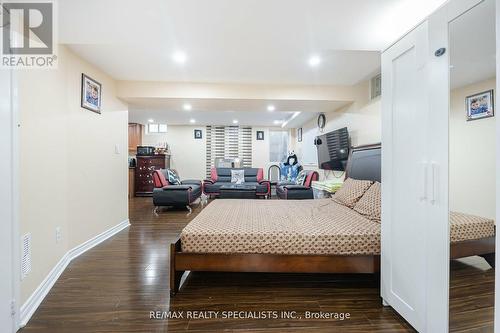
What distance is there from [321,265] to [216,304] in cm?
86

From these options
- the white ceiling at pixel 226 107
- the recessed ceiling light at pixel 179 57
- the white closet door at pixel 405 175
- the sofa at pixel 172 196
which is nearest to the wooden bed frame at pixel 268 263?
the white closet door at pixel 405 175

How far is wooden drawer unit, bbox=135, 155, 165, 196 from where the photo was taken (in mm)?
6492

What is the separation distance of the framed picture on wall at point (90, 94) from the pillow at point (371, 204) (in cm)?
333

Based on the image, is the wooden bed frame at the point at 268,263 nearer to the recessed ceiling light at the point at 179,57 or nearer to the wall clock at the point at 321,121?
the recessed ceiling light at the point at 179,57

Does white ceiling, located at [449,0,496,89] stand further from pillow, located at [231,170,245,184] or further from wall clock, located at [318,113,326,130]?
pillow, located at [231,170,245,184]

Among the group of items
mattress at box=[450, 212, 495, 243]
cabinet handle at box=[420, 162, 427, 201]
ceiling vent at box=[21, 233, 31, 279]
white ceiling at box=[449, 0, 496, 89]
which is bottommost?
ceiling vent at box=[21, 233, 31, 279]

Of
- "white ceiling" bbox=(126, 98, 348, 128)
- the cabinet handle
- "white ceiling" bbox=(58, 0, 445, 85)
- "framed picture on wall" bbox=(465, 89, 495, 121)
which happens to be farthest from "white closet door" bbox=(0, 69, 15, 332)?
"framed picture on wall" bbox=(465, 89, 495, 121)

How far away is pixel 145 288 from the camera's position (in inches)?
73.2

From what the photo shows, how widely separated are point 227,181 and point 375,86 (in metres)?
4.52

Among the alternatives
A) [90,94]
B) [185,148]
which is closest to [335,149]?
[90,94]

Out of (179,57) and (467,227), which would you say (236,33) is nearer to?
(179,57)

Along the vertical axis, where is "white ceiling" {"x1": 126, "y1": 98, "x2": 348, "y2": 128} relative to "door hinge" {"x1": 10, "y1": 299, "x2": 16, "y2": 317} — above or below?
above

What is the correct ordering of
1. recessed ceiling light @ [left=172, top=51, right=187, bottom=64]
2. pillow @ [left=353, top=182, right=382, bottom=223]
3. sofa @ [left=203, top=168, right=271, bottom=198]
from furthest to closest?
1. sofa @ [left=203, top=168, right=271, bottom=198]
2. recessed ceiling light @ [left=172, top=51, right=187, bottom=64]
3. pillow @ [left=353, top=182, right=382, bottom=223]

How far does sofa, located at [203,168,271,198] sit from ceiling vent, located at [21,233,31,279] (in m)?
4.38
